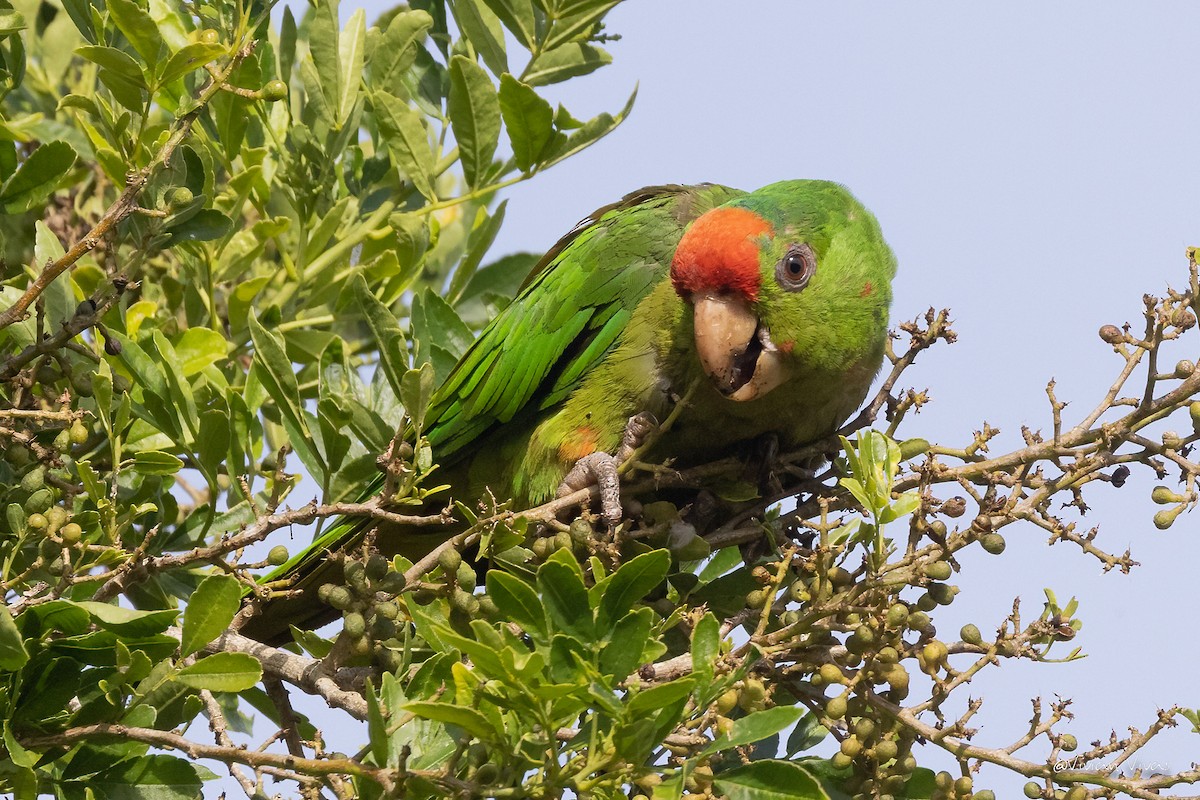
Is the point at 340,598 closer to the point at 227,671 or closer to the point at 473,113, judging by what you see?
the point at 227,671

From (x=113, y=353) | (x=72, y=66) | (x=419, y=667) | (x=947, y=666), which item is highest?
(x=72, y=66)

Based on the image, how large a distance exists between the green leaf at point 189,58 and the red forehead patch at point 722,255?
4.38 ft

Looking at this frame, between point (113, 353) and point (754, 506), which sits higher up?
point (754, 506)

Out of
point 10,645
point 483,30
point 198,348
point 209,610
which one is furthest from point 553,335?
point 10,645

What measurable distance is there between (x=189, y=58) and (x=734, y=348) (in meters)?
1.52

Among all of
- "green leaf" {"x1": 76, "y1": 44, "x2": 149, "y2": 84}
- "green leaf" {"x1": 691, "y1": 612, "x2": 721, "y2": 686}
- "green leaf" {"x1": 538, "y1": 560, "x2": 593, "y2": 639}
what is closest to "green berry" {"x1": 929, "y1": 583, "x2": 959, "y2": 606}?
"green leaf" {"x1": 691, "y1": 612, "x2": 721, "y2": 686}

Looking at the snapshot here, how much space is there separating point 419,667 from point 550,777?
1.56ft

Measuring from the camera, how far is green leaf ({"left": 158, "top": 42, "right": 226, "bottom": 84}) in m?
2.63

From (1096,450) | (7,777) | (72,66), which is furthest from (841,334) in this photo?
(72,66)

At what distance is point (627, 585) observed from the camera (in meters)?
2.01

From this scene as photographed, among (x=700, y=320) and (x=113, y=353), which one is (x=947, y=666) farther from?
(x=113, y=353)

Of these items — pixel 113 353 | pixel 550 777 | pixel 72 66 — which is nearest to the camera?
pixel 550 777

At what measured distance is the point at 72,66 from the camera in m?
4.52

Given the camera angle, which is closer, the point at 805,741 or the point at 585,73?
the point at 805,741
